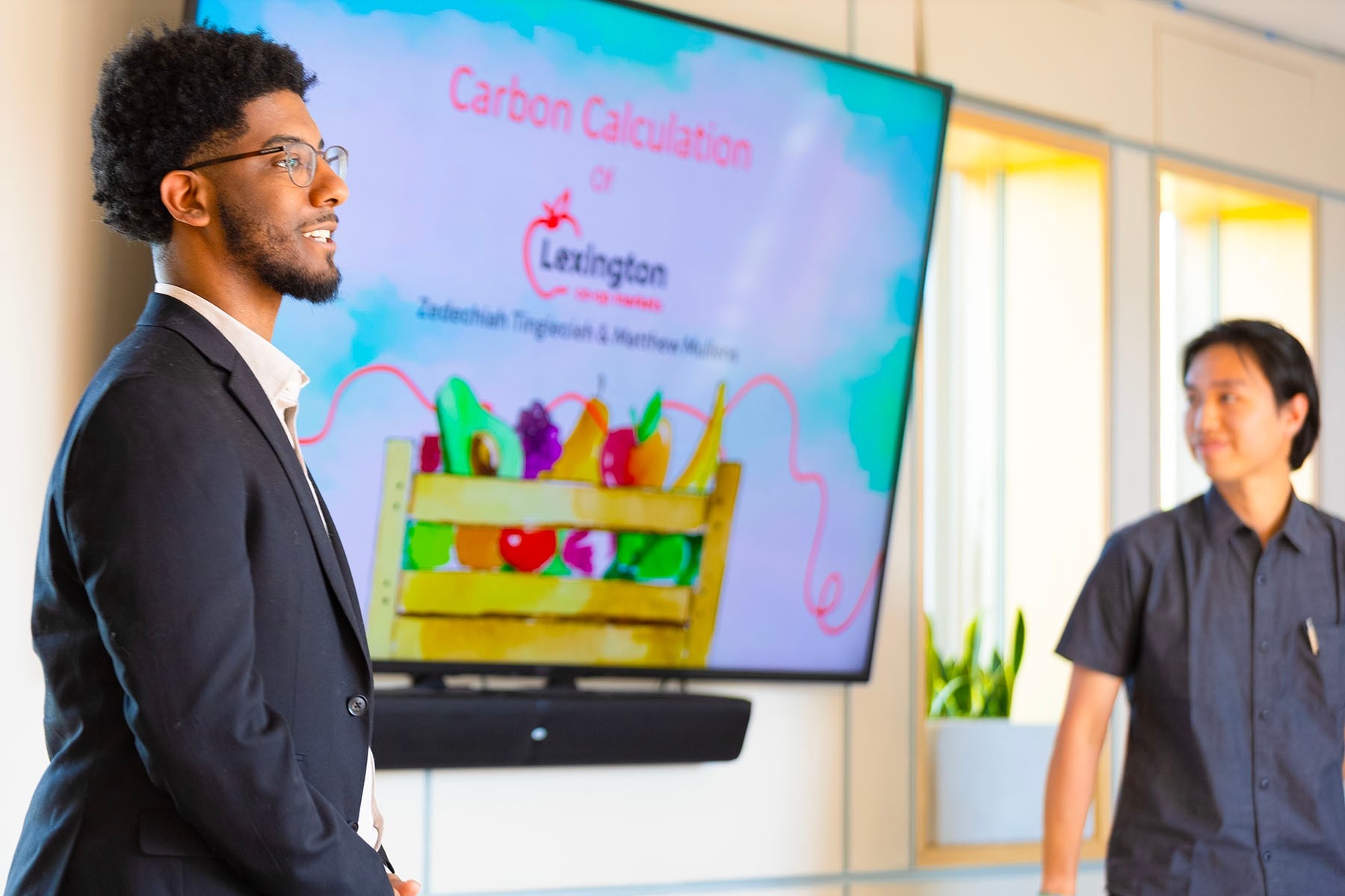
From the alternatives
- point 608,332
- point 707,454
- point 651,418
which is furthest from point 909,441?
point 608,332

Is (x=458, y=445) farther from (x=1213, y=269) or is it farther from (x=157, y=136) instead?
(x=1213, y=269)

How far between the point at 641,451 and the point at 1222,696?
1.10 meters

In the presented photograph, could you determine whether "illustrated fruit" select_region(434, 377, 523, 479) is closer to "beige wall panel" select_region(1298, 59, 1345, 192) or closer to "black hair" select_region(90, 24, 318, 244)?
"black hair" select_region(90, 24, 318, 244)

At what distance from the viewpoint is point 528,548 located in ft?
8.14

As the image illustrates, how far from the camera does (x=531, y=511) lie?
248 centimetres

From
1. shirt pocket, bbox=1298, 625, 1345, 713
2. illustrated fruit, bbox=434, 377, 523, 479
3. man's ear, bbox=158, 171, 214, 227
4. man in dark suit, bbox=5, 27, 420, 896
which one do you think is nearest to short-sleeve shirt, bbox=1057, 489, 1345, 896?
shirt pocket, bbox=1298, 625, 1345, 713

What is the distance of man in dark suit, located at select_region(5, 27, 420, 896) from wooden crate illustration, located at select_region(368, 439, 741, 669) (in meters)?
0.97

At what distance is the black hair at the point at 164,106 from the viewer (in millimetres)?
1317

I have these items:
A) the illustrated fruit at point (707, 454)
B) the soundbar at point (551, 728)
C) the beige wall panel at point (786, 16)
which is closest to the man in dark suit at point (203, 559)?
the soundbar at point (551, 728)

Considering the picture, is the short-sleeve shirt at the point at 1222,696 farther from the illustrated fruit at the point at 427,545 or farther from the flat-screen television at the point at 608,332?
the illustrated fruit at the point at 427,545

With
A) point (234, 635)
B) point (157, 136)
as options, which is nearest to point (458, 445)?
point (157, 136)

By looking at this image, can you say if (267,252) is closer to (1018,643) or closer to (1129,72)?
(1018,643)

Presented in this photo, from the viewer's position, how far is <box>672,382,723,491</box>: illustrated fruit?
2.67 metres

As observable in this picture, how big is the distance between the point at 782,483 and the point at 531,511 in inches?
22.1
